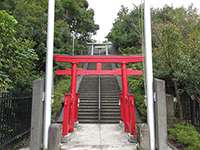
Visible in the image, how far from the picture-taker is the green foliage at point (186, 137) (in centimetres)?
788

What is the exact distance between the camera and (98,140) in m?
9.48

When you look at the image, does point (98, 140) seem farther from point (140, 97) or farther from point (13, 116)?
point (140, 97)

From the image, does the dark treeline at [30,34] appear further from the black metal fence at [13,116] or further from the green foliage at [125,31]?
the green foliage at [125,31]

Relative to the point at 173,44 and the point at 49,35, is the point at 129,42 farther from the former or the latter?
the point at 49,35

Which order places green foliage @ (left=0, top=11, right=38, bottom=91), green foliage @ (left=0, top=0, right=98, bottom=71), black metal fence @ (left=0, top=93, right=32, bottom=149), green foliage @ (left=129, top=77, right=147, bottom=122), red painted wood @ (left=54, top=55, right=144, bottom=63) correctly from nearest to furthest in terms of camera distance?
black metal fence @ (left=0, top=93, right=32, bottom=149)
green foliage @ (left=0, top=11, right=38, bottom=91)
red painted wood @ (left=54, top=55, right=144, bottom=63)
green foliage @ (left=129, top=77, right=147, bottom=122)
green foliage @ (left=0, top=0, right=98, bottom=71)

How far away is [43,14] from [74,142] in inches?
527

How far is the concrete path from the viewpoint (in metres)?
8.39

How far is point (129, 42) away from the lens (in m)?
29.0

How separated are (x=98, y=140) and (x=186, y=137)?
268cm

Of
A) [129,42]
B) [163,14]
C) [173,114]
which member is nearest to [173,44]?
[173,114]

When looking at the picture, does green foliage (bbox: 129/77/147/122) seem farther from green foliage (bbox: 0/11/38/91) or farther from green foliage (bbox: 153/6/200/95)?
green foliage (bbox: 0/11/38/91)

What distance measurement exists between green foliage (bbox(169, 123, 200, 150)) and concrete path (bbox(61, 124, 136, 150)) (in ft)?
4.55

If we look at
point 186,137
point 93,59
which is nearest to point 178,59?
point 93,59

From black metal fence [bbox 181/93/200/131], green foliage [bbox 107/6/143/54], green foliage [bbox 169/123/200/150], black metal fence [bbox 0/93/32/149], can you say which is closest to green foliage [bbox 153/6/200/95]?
black metal fence [bbox 181/93/200/131]
